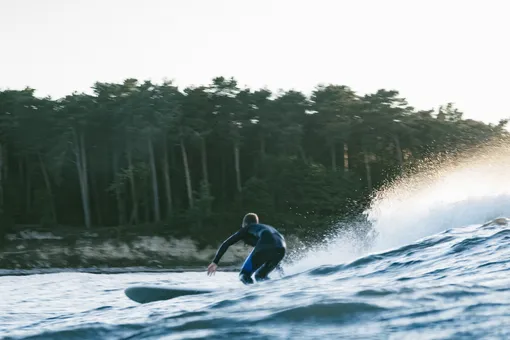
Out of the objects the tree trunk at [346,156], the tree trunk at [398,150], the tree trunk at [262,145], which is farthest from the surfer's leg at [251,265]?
the tree trunk at [346,156]

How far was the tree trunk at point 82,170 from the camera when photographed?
2260 inches

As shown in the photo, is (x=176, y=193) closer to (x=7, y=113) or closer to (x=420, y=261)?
(x=7, y=113)

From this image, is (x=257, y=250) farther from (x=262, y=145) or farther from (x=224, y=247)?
(x=262, y=145)

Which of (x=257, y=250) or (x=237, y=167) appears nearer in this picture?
(x=257, y=250)

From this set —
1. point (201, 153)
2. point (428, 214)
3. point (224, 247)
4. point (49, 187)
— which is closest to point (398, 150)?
point (201, 153)

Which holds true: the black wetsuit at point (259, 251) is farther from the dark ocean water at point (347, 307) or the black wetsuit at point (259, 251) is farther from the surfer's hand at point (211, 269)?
the dark ocean water at point (347, 307)

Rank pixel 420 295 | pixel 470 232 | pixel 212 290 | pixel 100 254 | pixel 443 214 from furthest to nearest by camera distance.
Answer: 1. pixel 100 254
2. pixel 443 214
3. pixel 470 232
4. pixel 212 290
5. pixel 420 295

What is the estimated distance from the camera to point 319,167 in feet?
192

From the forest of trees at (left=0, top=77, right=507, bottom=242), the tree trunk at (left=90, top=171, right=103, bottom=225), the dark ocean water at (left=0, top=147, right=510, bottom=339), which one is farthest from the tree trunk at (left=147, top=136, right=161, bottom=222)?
the dark ocean water at (left=0, top=147, right=510, bottom=339)

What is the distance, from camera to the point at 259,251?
49.1 feet

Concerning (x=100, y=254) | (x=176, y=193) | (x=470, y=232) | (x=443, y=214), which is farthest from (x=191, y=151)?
(x=470, y=232)

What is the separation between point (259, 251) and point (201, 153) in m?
47.9

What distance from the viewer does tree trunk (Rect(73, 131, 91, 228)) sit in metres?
57.4

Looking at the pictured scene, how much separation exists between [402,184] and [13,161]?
3204 cm
